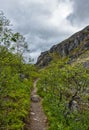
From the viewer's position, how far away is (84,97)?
1412 inches

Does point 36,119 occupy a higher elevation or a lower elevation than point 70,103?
lower

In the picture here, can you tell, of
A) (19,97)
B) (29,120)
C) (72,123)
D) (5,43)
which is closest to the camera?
(5,43)

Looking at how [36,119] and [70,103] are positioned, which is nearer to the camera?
[36,119]

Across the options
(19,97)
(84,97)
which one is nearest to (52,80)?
(19,97)

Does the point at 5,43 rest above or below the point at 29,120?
above

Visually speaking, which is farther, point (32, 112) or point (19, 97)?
point (19, 97)

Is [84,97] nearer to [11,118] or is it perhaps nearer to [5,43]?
[11,118]

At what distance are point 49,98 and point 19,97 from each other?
224 inches

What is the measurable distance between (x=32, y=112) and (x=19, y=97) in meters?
4.47

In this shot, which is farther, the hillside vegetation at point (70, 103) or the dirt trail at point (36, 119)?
the dirt trail at point (36, 119)

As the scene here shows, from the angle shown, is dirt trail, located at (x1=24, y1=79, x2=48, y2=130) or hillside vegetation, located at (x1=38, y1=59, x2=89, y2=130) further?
dirt trail, located at (x1=24, y1=79, x2=48, y2=130)

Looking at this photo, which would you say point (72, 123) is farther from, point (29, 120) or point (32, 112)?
point (32, 112)

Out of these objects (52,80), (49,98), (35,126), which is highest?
(52,80)

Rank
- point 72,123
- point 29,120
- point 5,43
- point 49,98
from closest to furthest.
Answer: point 5,43 < point 72,123 < point 29,120 < point 49,98
